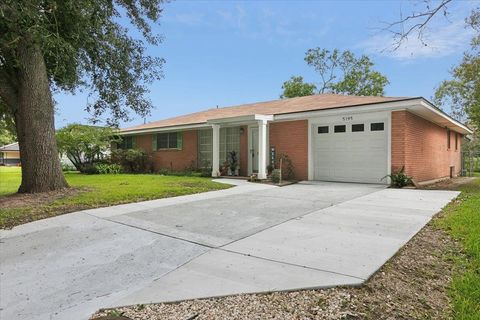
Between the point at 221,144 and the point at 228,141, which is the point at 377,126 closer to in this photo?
the point at 228,141

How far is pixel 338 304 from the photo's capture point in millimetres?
2781

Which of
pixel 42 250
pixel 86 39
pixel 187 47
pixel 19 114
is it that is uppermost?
pixel 187 47

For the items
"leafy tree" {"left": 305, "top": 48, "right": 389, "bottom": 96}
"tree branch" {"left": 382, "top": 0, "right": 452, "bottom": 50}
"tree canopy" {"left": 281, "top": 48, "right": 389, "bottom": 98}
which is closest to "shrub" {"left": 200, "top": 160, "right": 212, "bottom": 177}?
"tree branch" {"left": 382, "top": 0, "right": 452, "bottom": 50}

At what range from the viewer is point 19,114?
28.1 feet

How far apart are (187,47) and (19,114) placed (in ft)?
26.4

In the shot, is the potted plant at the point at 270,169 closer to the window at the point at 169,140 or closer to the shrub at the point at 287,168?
the shrub at the point at 287,168

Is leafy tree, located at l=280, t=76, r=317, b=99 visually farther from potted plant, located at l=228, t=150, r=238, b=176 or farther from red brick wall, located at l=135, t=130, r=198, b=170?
potted plant, located at l=228, t=150, r=238, b=176

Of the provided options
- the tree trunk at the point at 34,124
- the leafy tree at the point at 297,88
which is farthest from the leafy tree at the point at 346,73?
the tree trunk at the point at 34,124

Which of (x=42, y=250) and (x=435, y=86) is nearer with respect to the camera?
(x=42, y=250)

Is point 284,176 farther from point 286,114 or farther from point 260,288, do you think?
point 260,288

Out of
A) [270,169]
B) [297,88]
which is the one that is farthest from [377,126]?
[297,88]

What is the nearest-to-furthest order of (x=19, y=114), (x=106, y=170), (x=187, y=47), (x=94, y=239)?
(x=94, y=239) < (x=19, y=114) < (x=187, y=47) < (x=106, y=170)

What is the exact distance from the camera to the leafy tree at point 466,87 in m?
12.3

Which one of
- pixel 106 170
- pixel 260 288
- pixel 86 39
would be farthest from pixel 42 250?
pixel 106 170
